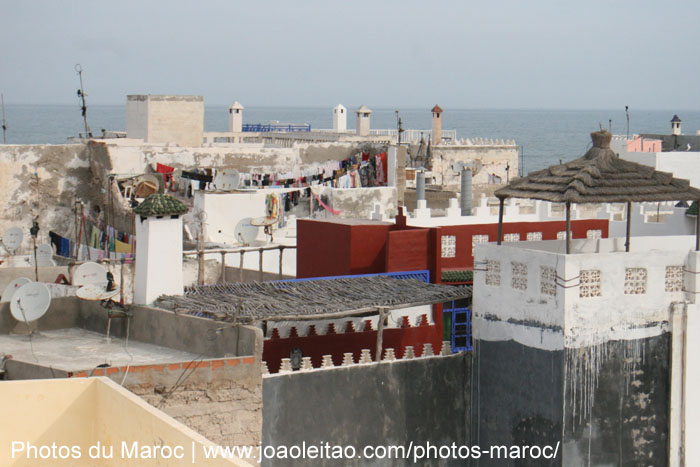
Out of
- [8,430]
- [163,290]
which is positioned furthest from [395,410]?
[8,430]

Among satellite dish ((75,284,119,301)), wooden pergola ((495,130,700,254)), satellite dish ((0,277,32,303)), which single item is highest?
wooden pergola ((495,130,700,254))

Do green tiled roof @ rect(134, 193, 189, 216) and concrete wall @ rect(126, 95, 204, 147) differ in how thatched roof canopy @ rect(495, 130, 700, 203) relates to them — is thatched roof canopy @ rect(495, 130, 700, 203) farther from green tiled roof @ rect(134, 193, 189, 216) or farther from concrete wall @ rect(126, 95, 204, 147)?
concrete wall @ rect(126, 95, 204, 147)

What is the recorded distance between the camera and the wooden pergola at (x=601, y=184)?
53.9ft

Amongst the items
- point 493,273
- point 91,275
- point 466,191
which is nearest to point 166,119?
point 466,191

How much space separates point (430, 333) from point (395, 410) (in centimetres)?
250

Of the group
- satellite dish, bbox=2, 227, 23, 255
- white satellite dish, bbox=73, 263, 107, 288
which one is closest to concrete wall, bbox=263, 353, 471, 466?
white satellite dish, bbox=73, 263, 107, 288

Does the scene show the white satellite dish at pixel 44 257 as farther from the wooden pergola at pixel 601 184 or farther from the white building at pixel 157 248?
the wooden pergola at pixel 601 184

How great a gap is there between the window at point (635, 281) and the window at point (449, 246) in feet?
16.2

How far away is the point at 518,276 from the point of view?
54.9 feet

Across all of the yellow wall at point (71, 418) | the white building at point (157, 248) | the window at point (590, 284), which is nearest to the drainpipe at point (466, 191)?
the window at point (590, 284)

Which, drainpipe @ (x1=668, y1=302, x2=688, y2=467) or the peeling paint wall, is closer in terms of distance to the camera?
drainpipe @ (x1=668, y1=302, x2=688, y2=467)

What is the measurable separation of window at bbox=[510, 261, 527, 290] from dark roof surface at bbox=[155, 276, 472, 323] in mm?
1365

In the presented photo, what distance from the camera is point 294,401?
15.8 m

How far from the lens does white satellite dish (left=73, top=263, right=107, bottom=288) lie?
1684 centimetres
